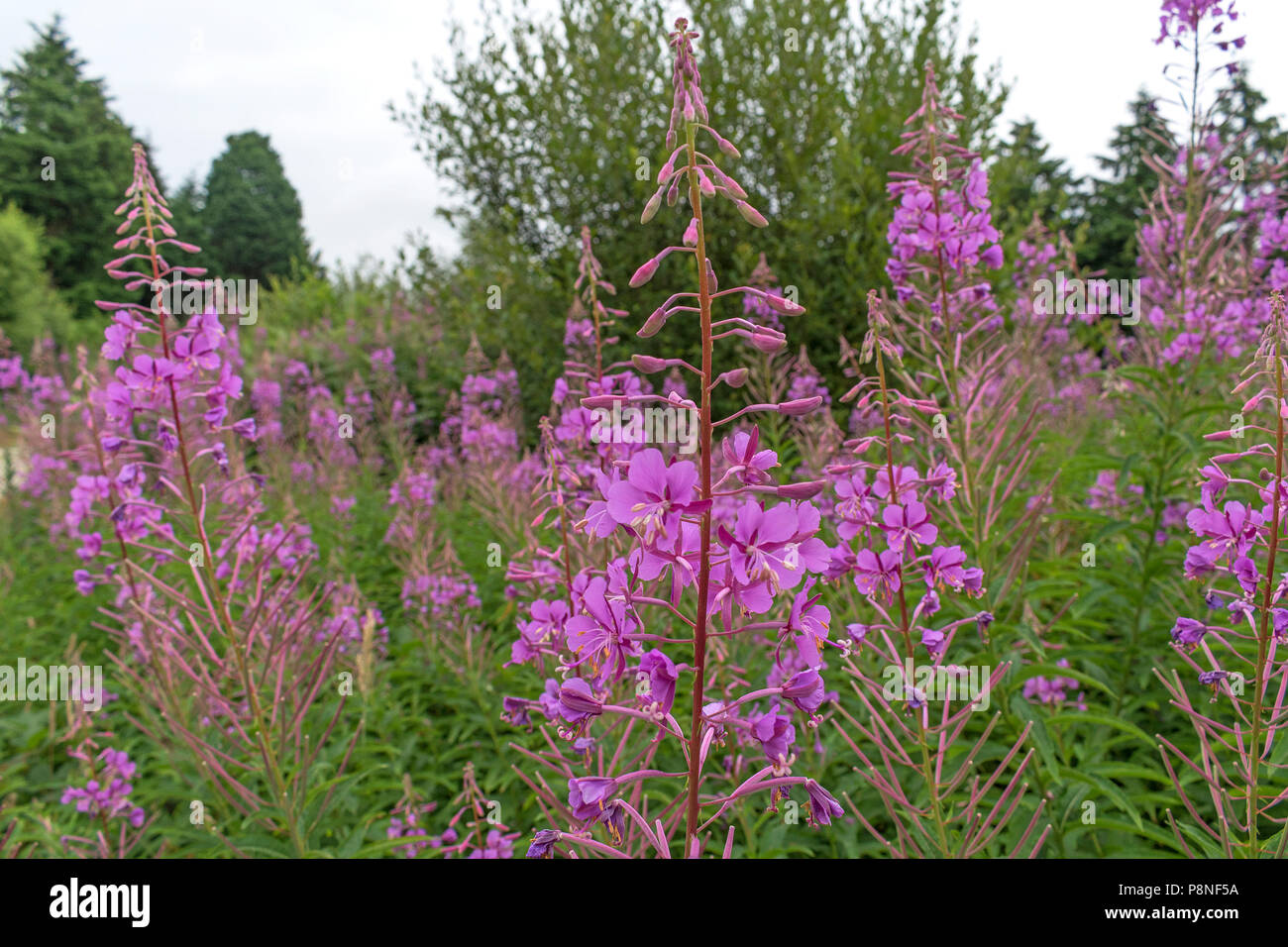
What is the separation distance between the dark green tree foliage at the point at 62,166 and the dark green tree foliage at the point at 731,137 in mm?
31204

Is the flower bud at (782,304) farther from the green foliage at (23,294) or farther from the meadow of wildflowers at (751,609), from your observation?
the green foliage at (23,294)

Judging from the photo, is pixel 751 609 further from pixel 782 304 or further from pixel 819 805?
pixel 782 304

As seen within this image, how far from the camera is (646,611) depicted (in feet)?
9.45

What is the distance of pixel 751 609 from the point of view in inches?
45.6

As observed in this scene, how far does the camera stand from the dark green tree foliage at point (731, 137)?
314 inches

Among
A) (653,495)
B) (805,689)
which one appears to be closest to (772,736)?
(805,689)

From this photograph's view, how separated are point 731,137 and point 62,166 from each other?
39316 mm

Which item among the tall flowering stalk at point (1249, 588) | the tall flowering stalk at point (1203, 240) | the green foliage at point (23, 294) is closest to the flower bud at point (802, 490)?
the tall flowering stalk at point (1249, 588)

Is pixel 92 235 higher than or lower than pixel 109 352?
higher

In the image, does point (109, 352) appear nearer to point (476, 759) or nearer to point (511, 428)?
point (476, 759)

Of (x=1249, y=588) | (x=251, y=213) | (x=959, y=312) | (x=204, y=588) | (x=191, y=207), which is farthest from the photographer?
(x=251, y=213)
